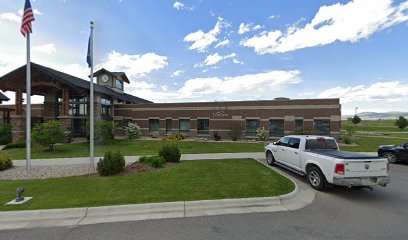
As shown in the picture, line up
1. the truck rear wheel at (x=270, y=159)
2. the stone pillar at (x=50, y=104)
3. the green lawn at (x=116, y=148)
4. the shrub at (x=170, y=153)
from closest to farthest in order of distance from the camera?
the truck rear wheel at (x=270, y=159) < the shrub at (x=170, y=153) < the green lawn at (x=116, y=148) < the stone pillar at (x=50, y=104)

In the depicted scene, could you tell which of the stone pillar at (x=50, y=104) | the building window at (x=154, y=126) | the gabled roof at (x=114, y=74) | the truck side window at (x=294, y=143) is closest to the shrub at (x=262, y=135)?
the building window at (x=154, y=126)

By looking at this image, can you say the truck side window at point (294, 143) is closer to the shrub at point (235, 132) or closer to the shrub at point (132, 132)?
the shrub at point (235, 132)

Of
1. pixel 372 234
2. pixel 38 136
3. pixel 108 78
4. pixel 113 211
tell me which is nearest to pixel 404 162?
pixel 372 234

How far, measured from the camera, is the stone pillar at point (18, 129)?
21.7 m

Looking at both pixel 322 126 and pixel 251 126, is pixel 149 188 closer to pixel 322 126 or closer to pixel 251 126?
pixel 251 126

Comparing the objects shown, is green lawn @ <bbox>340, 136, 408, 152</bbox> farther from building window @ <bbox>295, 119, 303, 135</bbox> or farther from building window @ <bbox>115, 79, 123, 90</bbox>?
building window @ <bbox>115, 79, 123, 90</bbox>

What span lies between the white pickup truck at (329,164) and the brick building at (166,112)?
15897mm

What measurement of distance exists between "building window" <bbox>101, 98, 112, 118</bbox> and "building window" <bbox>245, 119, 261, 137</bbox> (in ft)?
62.2

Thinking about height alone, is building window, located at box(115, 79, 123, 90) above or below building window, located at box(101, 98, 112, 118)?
above

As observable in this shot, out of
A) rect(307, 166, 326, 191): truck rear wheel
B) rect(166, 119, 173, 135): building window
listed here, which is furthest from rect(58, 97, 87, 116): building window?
rect(307, 166, 326, 191): truck rear wheel

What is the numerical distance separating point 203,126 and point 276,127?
9173 millimetres

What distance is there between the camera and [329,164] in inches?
259

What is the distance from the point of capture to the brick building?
22188 mm

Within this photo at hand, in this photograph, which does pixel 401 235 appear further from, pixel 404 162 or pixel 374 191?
pixel 404 162
